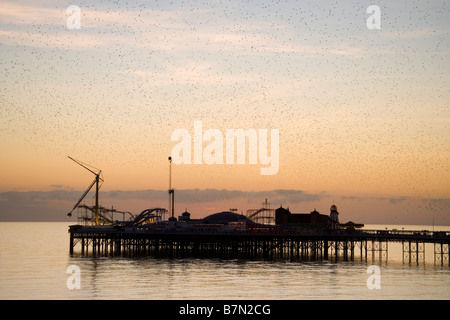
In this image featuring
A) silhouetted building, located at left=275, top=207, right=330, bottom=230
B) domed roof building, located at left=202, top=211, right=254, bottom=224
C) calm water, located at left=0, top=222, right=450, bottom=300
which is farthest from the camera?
silhouetted building, located at left=275, top=207, right=330, bottom=230

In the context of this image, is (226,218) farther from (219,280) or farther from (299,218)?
(219,280)

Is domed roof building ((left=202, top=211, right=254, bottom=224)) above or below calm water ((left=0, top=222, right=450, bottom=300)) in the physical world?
above

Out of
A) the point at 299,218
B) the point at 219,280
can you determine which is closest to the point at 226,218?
the point at 299,218

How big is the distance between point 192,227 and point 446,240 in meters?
49.5

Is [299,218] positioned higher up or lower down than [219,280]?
higher up

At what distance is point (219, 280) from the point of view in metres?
78.5

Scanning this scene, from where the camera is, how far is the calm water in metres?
68.1

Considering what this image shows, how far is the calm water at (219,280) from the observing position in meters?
68.1

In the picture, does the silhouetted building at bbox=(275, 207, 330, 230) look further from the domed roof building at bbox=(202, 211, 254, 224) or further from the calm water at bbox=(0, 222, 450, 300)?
the calm water at bbox=(0, 222, 450, 300)

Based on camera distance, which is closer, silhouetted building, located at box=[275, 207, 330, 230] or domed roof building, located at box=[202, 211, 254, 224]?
domed roof building, located at box=[202, 211, 254, 224]

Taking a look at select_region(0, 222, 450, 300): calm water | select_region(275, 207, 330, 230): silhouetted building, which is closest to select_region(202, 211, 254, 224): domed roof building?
select_region(275, 207, 330, 230): silhouetted building

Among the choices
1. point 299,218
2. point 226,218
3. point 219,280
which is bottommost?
point 219,280

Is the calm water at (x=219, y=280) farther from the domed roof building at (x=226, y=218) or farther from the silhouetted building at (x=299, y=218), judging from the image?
the silhouetted building at (x=299, y=218)
